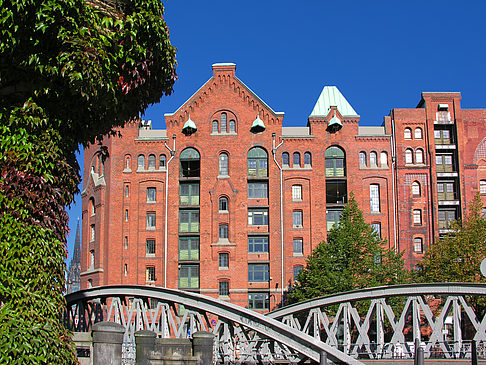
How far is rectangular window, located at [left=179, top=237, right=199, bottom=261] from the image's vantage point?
5009 cm

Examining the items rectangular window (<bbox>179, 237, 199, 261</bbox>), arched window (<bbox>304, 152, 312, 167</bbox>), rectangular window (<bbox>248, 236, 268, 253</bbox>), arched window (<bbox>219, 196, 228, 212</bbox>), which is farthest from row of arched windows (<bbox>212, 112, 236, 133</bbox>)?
rectangular window (<bbox>179, 237, 199, 261</bbox>)

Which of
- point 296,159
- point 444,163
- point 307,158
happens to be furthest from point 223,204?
point 444,163

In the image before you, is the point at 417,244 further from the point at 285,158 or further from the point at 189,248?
the point at 189,248

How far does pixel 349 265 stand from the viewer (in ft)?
136

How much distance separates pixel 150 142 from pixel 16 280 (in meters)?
39.5

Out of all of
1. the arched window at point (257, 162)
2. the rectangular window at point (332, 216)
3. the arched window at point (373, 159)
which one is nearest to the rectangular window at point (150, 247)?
the arched window at point (257, 162)

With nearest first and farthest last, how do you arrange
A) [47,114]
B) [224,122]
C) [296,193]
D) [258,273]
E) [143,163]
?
1. [47,114]
2. [258,273]
3. [296,193]
4. [143,163]
5. [224,122]

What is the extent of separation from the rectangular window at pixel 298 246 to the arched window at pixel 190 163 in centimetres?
920

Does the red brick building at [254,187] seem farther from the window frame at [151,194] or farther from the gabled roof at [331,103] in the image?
the gabled roof at [331,103]

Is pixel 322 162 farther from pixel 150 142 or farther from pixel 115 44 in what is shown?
pixel 115 44

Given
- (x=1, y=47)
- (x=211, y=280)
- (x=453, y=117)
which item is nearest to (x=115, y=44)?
(x=1, y=47)

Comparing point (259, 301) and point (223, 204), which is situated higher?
point (223, 204)

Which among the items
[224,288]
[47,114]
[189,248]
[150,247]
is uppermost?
[150,247]

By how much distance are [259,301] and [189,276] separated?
5590mm
